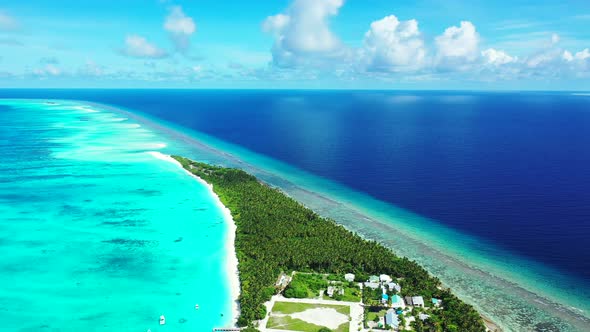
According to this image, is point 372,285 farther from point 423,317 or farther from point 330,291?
point 423,317

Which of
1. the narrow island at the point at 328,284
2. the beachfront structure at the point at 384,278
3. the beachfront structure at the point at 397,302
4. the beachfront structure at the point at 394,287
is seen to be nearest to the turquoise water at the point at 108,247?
the narrow island at the point at 328,284

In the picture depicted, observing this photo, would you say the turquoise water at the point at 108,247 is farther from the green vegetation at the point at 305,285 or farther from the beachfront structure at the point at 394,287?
the beachfront structure at the point at 394,287

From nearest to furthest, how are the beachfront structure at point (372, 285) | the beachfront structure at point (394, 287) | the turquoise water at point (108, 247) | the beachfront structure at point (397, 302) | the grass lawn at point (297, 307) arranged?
the turquoise water at point (108, 247)
the grass lawn at point (297, 307)
the beachfront structure at point (397, 302)
the beachfront structure at point (394, 287)
the beachfront structure at point (372, 285)

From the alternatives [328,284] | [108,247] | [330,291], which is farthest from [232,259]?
[108,247]

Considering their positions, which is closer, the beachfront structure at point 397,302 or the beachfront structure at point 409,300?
the beachfront structure at point 397,302

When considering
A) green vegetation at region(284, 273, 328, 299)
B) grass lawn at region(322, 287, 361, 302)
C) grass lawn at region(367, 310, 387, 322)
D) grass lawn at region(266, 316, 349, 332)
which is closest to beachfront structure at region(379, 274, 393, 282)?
grass lawn at region(322, 287, 361, 302)

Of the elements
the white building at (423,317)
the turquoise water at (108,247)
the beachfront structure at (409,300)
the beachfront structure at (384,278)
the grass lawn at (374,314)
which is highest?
the beachfront structure at (384,278)
